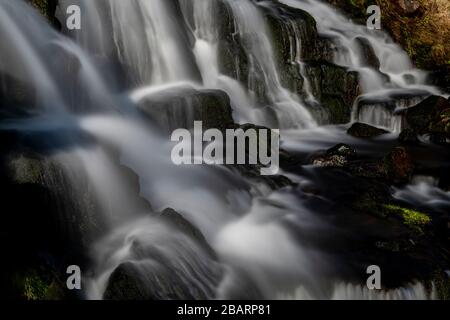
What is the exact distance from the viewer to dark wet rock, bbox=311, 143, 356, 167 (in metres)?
9.95

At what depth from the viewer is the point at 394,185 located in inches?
362

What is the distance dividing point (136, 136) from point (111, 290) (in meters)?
4.26

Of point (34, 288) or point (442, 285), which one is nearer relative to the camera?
point (34, 288)

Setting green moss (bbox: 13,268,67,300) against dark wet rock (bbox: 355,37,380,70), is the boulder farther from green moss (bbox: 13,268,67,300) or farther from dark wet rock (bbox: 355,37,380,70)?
green moss (bbox: 13,268,67,300)

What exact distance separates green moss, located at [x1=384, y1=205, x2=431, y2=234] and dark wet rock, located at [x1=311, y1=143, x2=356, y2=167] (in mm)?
1957

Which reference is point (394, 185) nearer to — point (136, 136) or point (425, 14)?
point (136, 136)

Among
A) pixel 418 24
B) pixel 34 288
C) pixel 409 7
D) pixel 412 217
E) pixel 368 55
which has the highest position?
pixel 409 7

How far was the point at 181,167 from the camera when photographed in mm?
8883

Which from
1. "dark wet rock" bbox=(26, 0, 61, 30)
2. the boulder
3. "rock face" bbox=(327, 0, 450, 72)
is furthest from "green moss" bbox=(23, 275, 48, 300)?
the boulder

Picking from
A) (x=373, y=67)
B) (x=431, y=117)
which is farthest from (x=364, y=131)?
(x=373, y=67)

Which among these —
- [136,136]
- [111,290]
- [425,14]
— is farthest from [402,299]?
[425,14]

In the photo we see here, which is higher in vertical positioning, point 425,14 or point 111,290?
point 425,14

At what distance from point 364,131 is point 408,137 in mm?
996

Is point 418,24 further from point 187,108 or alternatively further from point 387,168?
point 187,108
